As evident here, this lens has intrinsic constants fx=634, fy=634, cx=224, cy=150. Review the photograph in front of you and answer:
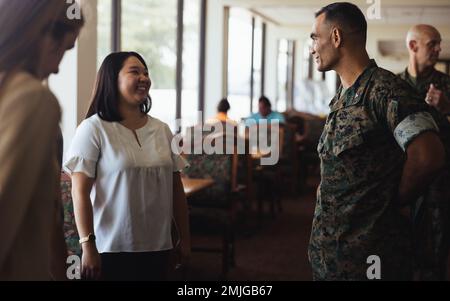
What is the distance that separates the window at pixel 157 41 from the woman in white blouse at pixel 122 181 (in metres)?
A: 3.51

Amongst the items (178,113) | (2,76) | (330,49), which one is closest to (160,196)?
(330,49)

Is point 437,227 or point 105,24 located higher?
point 105,24

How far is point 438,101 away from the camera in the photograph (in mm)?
2941

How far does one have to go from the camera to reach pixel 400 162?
1904mm

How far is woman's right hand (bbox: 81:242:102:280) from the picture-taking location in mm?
2078

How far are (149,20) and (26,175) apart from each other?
5970 mm

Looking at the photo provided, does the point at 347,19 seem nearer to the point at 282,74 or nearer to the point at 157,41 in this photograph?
the point at 157,41

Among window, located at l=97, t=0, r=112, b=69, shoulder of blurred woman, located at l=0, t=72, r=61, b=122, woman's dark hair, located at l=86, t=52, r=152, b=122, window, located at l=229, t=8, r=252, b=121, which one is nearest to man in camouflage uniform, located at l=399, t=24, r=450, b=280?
woman's dark hair, located at l=86, t=52, r=152, b=122

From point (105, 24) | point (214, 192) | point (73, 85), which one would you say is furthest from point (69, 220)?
point (105, 24)

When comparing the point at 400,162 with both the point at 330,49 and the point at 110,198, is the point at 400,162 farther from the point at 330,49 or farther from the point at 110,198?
the point at 110,198

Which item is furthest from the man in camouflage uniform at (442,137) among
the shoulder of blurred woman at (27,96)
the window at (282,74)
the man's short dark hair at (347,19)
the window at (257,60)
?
the window at (282,74)

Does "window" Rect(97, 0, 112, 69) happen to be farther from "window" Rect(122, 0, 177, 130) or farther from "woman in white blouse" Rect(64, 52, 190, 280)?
"woman in white blouse" Rect(64, 52, 190, 280)

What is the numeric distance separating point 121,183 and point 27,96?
47.0 inches

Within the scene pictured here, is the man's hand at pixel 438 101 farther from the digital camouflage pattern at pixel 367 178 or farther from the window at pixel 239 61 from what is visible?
the window at pixel 239 61
